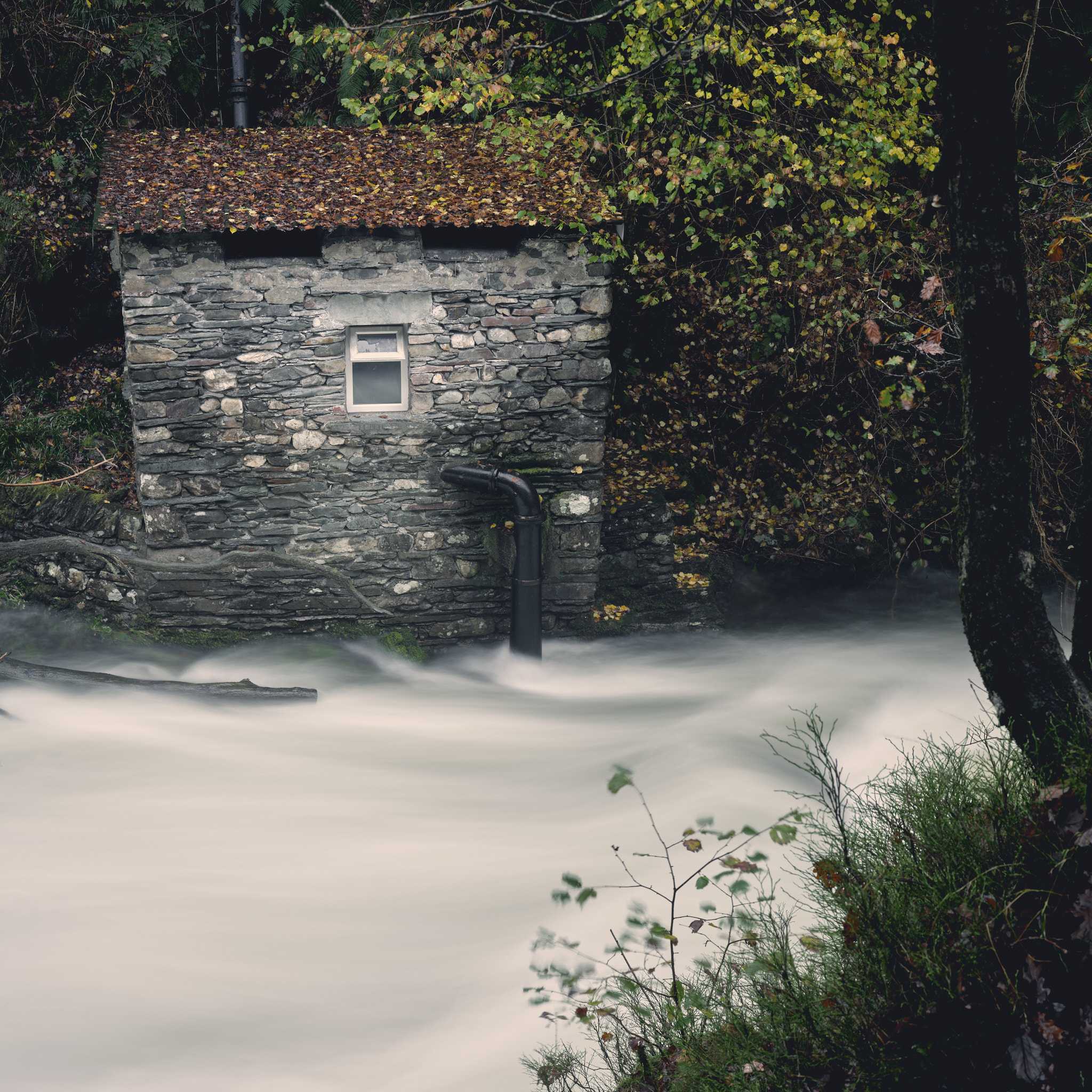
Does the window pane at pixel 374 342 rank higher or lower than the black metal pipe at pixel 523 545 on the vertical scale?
higher

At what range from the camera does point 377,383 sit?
385 inches

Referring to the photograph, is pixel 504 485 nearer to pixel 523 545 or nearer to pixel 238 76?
pixel 523 545

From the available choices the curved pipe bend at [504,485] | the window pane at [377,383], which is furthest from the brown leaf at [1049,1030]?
the window pane at [377,383]

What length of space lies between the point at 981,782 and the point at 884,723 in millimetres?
4590

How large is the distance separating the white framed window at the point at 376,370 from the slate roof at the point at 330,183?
2.98ft

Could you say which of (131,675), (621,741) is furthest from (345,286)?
(621,741)

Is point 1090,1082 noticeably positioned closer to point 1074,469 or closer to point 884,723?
point 884,723

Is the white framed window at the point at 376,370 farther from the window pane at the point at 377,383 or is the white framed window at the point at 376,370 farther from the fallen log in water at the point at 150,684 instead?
the fallen log in water at the point at 150,684

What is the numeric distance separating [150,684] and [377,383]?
3.06 metres

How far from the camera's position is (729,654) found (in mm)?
10906

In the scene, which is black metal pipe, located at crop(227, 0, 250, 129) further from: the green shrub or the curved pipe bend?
the green shrub

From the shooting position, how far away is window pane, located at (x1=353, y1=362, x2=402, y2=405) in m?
9.77

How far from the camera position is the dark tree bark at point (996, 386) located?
4.20 m

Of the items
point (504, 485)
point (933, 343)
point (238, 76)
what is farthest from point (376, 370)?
point (933, 343)
